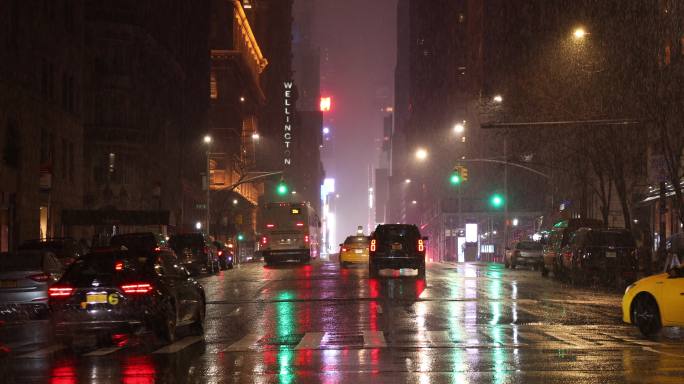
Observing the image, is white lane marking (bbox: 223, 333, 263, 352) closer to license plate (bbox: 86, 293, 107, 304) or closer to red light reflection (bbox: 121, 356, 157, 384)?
red light reflection (bbox: 121, 356, 157, 384)

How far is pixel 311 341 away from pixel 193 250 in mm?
25999

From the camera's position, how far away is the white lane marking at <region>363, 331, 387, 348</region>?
14.0 metres

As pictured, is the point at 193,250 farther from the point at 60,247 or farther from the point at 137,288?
the point at 137,288

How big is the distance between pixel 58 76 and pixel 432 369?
4095 centimetres

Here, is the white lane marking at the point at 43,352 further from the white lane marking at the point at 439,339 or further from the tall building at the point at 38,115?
the tall building at the point at 38,115

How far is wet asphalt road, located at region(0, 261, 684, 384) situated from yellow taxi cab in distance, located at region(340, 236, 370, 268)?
73.1 feet

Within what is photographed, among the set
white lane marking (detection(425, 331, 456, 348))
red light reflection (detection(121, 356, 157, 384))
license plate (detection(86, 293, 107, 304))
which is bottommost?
red light reflection (detection(121, 356, 157, 384))

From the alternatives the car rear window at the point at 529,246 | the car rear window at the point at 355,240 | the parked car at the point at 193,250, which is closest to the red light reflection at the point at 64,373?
the parked car at the point at 193,250

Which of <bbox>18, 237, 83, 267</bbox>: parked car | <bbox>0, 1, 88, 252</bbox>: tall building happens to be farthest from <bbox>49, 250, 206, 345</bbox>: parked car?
<bbox>0, 1, 88, 252</bbox>: tall building

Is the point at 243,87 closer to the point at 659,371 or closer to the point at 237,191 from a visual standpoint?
the point at 237,191

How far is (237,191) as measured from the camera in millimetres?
98062

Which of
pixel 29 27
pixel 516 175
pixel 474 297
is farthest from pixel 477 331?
pixel 516 175

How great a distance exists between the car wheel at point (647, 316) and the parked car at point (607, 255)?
1512cm

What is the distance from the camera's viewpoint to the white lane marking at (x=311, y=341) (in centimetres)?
1406
